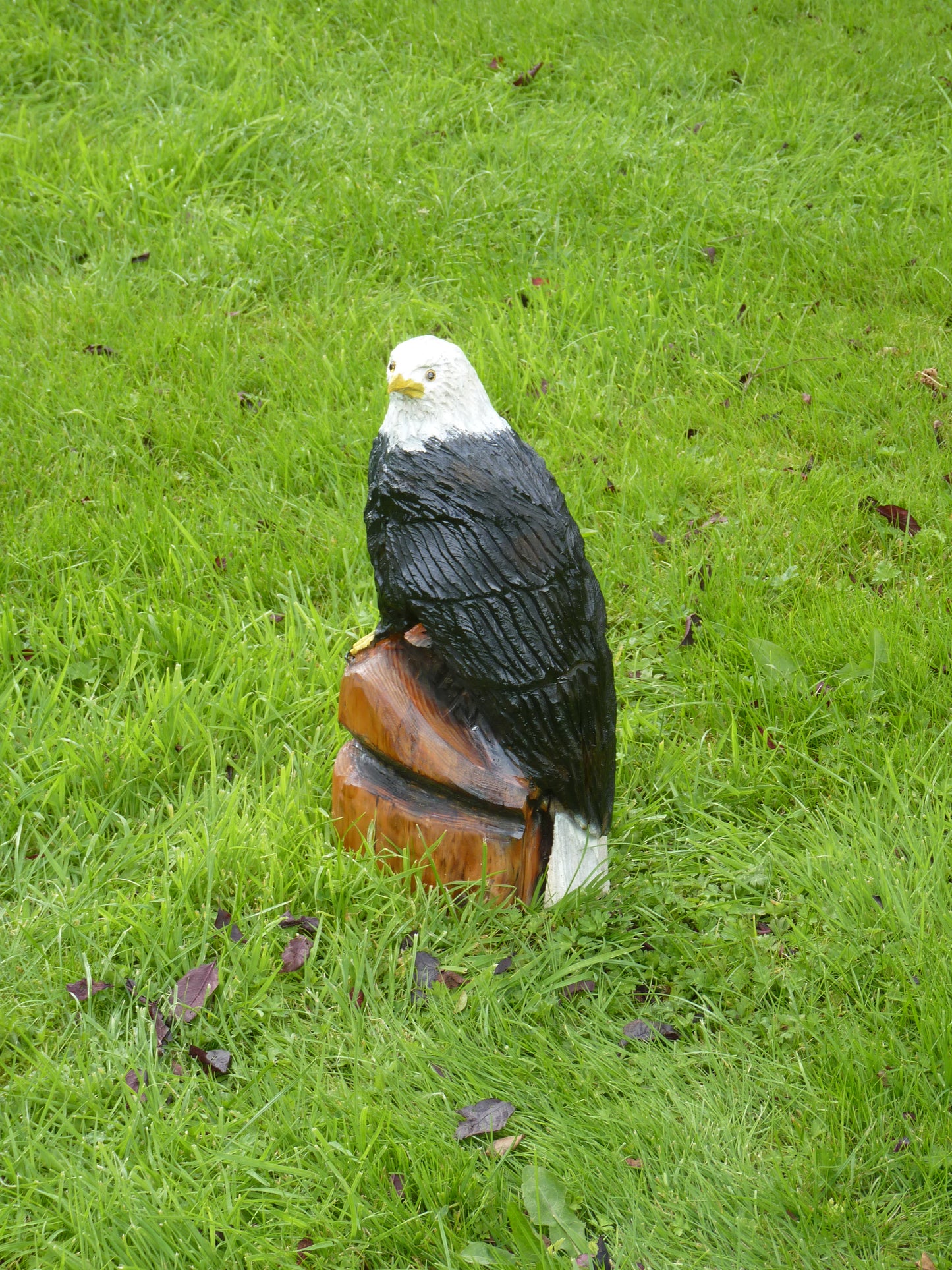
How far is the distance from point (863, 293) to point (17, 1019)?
182 inches

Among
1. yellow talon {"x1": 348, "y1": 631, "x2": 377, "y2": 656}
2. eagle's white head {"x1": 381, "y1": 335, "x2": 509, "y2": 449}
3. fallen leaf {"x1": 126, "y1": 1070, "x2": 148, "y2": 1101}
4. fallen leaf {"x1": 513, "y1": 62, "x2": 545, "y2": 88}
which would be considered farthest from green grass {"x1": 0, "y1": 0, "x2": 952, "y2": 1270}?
eagle's white head {"x1": 381, "y1": 335, "x2": 509, "y2": 449}

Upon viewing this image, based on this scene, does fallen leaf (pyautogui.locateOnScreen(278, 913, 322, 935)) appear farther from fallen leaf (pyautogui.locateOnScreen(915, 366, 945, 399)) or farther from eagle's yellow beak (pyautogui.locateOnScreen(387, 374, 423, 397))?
fallen leaf (pyautogui.locateOnScreen(915, 366, 945, 399))

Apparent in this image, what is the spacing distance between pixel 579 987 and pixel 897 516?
7.44 ft

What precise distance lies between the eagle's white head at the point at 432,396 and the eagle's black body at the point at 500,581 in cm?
3

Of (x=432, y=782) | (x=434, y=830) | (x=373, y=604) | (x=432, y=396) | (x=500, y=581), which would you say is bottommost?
(x=373, y=604)

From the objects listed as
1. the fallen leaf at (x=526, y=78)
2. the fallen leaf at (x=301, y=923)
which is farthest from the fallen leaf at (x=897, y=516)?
the fallen leaf at (x=526, y=78)

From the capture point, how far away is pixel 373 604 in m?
4.07

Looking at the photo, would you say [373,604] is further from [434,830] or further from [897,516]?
[897,516]

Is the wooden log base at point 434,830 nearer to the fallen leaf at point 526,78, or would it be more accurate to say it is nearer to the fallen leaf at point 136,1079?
the fallen leaf at point 136,1079

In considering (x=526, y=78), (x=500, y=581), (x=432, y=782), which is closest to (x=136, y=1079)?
(x=432, y=782)

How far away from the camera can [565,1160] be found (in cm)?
251

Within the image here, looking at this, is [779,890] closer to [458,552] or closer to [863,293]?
[458,552]

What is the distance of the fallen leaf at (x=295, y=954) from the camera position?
292 centimetres

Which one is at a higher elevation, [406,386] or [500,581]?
[406,386]
